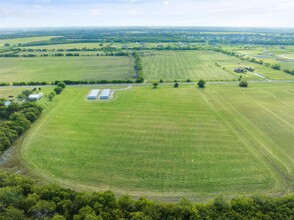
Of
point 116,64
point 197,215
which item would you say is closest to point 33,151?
point 197,215

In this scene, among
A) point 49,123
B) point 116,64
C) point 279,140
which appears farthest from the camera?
point 116,64

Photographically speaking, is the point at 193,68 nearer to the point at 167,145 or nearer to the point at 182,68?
the point at 182,68

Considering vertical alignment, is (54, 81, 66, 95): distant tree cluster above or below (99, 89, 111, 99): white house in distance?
above

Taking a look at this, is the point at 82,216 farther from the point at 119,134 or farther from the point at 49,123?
the point at 49,123

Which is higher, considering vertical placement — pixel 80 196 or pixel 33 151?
pixel 80 196

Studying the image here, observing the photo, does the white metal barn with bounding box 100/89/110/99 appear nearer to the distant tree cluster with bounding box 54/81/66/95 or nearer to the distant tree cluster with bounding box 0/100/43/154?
the distant tree cluster with bounding box 54/81/66/95

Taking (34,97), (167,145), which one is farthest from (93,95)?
(167,145)

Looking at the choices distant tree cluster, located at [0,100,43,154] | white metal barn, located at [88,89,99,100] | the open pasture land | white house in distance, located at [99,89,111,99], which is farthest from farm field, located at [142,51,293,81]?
distant tree cluster, located at [0,100,43,154]
